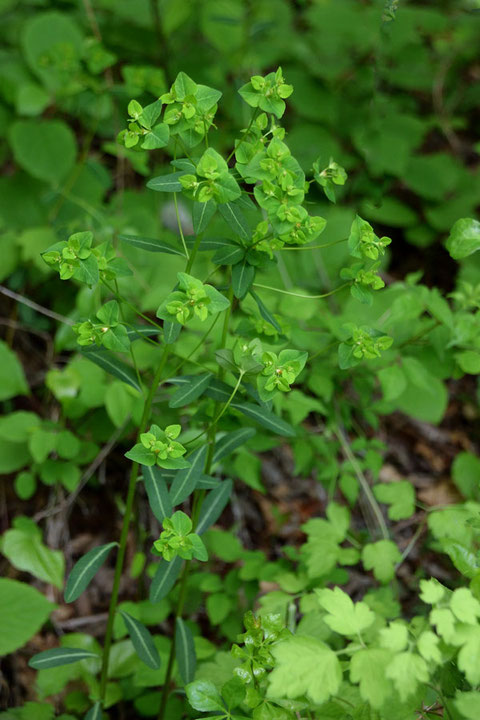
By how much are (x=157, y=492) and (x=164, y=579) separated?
9.2 inches

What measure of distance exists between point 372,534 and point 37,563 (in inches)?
44.6

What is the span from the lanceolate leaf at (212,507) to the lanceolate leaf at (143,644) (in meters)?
0.26

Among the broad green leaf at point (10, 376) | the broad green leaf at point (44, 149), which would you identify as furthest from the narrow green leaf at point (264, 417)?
the broad green leaf at point (44, 149)

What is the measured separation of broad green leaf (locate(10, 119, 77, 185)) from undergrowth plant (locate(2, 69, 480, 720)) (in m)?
0.90

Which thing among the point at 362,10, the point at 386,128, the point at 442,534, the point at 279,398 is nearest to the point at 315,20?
the point at 362,10

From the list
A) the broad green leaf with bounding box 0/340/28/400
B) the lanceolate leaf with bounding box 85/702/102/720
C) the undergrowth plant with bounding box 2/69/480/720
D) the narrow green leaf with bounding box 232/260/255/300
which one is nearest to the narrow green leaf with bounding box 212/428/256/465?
the undergrowth plant with bounding box 2/69/480/720

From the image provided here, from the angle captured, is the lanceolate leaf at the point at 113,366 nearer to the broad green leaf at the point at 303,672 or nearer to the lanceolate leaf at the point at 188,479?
the lanceolate leaf at the point at 188,479

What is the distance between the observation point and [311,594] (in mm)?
1596

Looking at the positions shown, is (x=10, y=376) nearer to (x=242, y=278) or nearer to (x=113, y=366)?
(x=113, y=366)

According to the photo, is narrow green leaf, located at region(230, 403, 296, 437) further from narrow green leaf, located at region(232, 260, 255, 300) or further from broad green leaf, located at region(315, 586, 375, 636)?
broad green leaf, located at region(315, 586, 375, 636)

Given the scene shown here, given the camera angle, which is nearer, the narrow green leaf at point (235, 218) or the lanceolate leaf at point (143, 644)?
the narrow green leaf at point (235, 218)

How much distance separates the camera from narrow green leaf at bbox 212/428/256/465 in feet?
4.65

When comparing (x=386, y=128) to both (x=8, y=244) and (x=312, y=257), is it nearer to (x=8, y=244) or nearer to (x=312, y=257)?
(x=312, y=257)

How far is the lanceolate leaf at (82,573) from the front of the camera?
1275 mm
